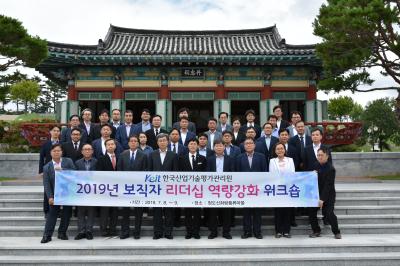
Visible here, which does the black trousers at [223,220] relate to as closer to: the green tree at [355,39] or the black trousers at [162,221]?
the black trousers at [162,221]

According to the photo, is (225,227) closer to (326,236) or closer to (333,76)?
(326,236)

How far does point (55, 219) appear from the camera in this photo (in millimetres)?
6582

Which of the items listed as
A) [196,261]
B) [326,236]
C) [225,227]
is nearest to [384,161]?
[326,236]

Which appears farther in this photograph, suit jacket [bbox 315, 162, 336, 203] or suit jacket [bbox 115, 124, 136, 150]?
suit jacket [bbox 115, 124, 136, 150]

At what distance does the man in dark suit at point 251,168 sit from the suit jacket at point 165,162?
1.21 meters

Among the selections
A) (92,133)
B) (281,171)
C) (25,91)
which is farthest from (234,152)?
(25,91)

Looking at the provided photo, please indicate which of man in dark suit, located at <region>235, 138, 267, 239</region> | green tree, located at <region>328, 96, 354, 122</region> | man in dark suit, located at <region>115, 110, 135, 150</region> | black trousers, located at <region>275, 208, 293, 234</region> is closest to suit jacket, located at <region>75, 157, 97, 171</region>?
man in dark suit, located at <region>115, 110, 135, 150</region>

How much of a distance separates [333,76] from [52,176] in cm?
956

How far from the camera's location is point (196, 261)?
5.84 m

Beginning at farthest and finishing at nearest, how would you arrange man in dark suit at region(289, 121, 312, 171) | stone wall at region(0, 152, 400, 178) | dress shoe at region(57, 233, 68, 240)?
stone wall at region(0, 152, 400, 178)
man in dark suit at region(289, 121, 312, 171)
dress shoe at region(57, 233, 68, 240)

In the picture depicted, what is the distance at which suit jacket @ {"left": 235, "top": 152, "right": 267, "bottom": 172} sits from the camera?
6.88 metres

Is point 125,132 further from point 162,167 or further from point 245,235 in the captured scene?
point 245,235

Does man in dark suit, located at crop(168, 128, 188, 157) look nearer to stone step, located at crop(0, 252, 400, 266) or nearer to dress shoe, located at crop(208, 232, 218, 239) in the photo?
dress shoe, located at crop(208, 232, 218, 239)

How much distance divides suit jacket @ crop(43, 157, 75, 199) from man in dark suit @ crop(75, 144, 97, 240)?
181 mm
